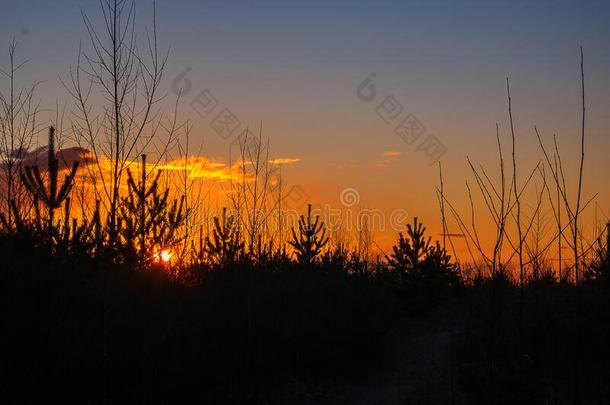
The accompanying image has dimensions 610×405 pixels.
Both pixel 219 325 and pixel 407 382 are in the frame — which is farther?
pixel 407 382

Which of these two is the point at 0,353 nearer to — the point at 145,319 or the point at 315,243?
the point at 145,319

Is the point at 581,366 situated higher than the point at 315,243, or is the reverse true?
the point at 315,243

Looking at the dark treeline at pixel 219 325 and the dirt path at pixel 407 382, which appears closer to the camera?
the dark treeline at pixel 219 325

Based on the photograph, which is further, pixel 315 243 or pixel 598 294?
pixel 315 243

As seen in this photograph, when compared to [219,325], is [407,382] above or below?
below

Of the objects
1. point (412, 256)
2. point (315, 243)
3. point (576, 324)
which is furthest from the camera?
point (315, 243)

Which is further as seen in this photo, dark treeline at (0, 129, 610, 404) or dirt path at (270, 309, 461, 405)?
dirt path at (270, 309, 461, 405)

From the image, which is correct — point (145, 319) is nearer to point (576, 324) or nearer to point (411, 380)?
point (411, 380)

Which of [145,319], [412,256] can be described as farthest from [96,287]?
[412,256]

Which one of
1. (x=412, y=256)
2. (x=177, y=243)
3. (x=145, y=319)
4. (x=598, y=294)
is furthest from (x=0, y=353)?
(x=412, y=256)

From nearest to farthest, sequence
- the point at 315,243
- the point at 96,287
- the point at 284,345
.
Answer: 1. the point at 96,287
2. the point at 284,345
3. the point at 315,243

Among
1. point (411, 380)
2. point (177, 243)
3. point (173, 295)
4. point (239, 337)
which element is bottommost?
point (411, 380)

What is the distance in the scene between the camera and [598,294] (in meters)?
13.2

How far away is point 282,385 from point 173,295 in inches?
135
